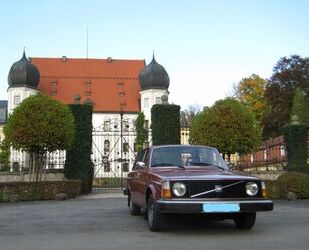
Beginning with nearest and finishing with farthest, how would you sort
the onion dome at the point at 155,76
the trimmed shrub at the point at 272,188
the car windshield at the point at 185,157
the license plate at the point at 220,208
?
the license plate at the point at 220,208 < the car windshield at the point at 185,157 < the trimmed shrub at the point at 272,188 < the onion dome at the point at 155,76

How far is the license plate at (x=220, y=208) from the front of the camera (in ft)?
29.3

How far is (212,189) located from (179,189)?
570 millimetres

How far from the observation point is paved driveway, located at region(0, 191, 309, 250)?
838 centimetres

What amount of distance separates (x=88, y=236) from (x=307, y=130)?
16.4 metres

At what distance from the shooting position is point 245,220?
32.8 ft

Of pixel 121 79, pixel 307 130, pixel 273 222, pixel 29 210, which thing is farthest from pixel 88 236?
pixel 121 79

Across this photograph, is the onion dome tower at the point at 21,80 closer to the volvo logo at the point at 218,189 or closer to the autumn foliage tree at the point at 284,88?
the autumn foliage tree at the point at 284,88

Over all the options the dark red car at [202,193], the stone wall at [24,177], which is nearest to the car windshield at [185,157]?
the dark red car at [202,193]

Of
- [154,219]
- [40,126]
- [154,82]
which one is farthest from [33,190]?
[154,82]

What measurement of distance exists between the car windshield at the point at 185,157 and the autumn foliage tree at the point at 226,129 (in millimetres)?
11059

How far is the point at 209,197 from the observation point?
907 centimetres

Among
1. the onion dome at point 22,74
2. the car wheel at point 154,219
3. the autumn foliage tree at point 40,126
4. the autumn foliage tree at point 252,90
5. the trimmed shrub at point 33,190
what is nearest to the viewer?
the car wheel at point 154,219

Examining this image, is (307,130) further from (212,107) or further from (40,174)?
(40,174)

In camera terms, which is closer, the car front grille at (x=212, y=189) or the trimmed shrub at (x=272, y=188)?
the car front grille at (x=212, y=189)
